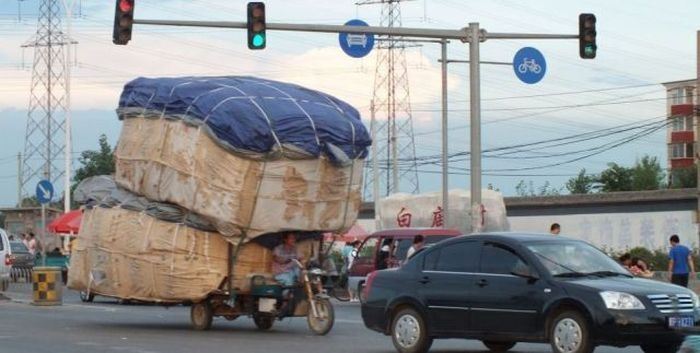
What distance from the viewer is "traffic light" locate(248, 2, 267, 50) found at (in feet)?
83.4

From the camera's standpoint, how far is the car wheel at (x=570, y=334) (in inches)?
617

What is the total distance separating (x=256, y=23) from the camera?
1003 inches

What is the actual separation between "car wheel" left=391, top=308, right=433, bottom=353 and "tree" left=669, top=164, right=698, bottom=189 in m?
75.0

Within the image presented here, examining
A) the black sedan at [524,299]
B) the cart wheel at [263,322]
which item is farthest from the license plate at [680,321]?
the cart wheel at [263,322]

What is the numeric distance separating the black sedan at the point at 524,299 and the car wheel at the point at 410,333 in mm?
12

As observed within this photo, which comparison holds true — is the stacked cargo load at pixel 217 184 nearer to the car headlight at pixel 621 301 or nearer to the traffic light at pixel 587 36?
the traffic light at pixel 587 36

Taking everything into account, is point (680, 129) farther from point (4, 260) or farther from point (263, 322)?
point (263, 322)

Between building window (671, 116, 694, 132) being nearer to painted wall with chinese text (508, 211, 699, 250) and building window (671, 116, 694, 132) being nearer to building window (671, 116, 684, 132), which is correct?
building window (671, 116, 684, 132)

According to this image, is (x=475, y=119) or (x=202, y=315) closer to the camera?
(x=202, y=315)

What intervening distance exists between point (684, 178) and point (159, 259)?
75934 mm

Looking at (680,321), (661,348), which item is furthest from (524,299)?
(680,321)

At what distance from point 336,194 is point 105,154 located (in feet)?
194

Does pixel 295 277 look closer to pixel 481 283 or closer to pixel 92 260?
pixel 92 260

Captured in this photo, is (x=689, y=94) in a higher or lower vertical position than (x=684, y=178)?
higher
